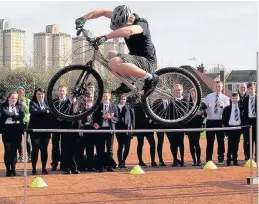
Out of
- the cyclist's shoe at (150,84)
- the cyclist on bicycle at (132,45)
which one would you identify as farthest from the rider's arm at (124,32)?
the cyclist's shoe at (150,84)

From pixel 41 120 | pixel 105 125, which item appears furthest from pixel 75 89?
pixel 105 125

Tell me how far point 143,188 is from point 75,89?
23.0ft

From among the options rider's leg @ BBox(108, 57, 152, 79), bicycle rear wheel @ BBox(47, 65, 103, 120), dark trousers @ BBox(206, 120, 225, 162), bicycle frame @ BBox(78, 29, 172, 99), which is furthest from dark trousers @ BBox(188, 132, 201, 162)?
rider's leg @ BBox(108, 57, 152, 79)

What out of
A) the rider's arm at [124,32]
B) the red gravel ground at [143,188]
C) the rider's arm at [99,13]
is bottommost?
the red gravel ground at [143,188]

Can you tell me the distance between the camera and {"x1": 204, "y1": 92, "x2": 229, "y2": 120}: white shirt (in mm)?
15664

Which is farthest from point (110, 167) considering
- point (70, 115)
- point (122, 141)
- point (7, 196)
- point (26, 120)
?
point (70, 115)

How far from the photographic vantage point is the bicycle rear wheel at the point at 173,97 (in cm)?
797

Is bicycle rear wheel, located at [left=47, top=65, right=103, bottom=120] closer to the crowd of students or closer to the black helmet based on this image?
the black helmet

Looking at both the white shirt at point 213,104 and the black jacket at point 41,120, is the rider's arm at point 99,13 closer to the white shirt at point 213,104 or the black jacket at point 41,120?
the black jacket at point 41,120

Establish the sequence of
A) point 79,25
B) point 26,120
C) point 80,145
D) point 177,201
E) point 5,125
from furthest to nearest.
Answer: point 26,120 < point 80,145 < point 5,125 < point 177,201 < point 79,25

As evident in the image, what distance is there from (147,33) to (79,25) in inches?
36.7

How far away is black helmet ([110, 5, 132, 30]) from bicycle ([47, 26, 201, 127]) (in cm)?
41

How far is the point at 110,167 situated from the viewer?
16.7 meters

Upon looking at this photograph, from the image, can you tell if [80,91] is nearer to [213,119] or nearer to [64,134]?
[64,134]
